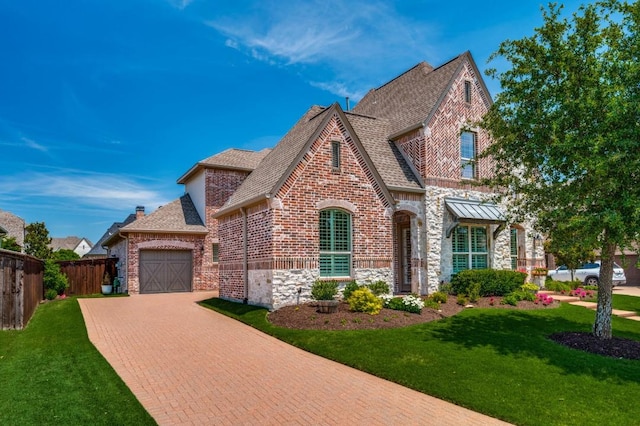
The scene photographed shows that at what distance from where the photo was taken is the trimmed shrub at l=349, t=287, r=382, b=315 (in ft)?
43.4

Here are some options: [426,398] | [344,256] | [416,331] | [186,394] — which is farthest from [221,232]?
[426,398]

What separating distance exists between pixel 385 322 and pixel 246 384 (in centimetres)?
540

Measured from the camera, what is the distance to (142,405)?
6898mm

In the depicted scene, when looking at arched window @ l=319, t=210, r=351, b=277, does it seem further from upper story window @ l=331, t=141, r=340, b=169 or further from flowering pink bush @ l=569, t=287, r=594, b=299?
flowering pink bush @ l=569, t=287, r=594, b=299

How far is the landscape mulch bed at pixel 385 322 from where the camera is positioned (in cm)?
1060

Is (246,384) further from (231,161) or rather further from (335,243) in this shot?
(231,161)

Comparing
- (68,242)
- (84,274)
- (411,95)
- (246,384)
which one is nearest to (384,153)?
(411,95)

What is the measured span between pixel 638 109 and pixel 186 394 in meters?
10.6

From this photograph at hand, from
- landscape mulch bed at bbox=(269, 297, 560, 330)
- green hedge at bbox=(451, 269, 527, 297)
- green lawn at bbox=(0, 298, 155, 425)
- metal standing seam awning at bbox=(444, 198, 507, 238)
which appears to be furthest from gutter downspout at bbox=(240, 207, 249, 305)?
metal standing seam awning at bbox=(444, 198, 507, 238)

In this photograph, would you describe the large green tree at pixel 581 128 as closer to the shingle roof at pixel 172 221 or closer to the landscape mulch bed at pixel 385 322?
the landscape mulch bed at pixel 385 322

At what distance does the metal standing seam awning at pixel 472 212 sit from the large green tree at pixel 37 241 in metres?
37.9

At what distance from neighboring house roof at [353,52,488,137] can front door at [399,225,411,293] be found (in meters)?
4.49

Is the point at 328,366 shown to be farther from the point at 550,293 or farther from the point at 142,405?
the point at 550,293

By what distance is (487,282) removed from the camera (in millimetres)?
17609
